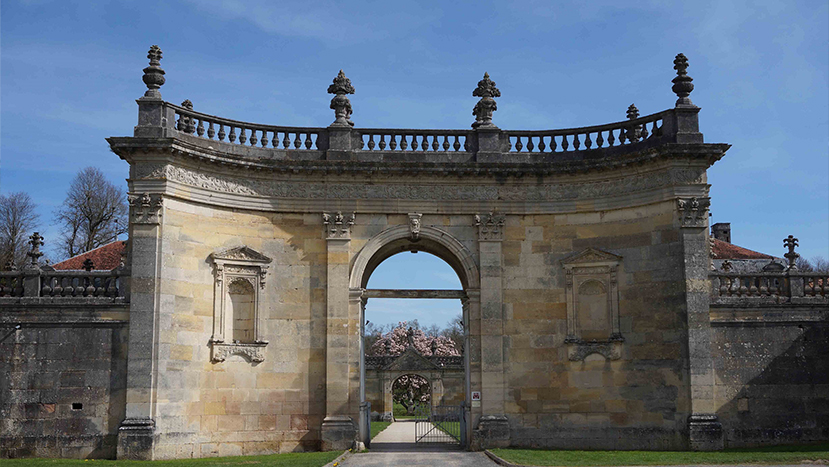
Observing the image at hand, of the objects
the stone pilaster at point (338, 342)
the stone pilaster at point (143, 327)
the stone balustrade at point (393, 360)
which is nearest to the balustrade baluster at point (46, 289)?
the stone pilaster at point (143, 327)

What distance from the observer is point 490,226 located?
2047 cm

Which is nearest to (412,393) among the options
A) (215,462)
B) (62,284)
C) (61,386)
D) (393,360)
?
(393,360)

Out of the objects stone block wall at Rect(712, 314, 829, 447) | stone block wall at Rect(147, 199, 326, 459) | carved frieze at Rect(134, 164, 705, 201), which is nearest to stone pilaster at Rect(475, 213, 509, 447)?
carved frieze at Rect(134, 164, 705, 201)

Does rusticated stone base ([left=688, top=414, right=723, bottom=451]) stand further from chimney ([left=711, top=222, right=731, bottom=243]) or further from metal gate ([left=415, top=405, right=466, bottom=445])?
chimney ([left=711, top=222, right=731, bottom=243])

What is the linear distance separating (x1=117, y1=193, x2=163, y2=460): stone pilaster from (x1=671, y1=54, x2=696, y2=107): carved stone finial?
1212 cm

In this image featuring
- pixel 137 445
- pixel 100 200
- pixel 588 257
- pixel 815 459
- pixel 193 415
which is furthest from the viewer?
pixel 100 200

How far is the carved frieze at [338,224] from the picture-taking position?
2020 cm

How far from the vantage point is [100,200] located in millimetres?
43406

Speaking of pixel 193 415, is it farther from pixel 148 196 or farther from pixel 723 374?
pixel 723 374

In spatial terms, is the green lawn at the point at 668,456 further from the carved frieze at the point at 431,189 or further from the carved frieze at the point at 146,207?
the carved frieze at the point at 146,207

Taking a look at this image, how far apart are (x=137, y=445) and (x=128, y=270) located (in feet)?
12.2

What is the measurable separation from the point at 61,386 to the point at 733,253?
23.8 metres

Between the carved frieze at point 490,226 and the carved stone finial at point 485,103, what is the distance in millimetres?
2262

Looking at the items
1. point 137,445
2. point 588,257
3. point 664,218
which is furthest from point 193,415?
point 664,218
